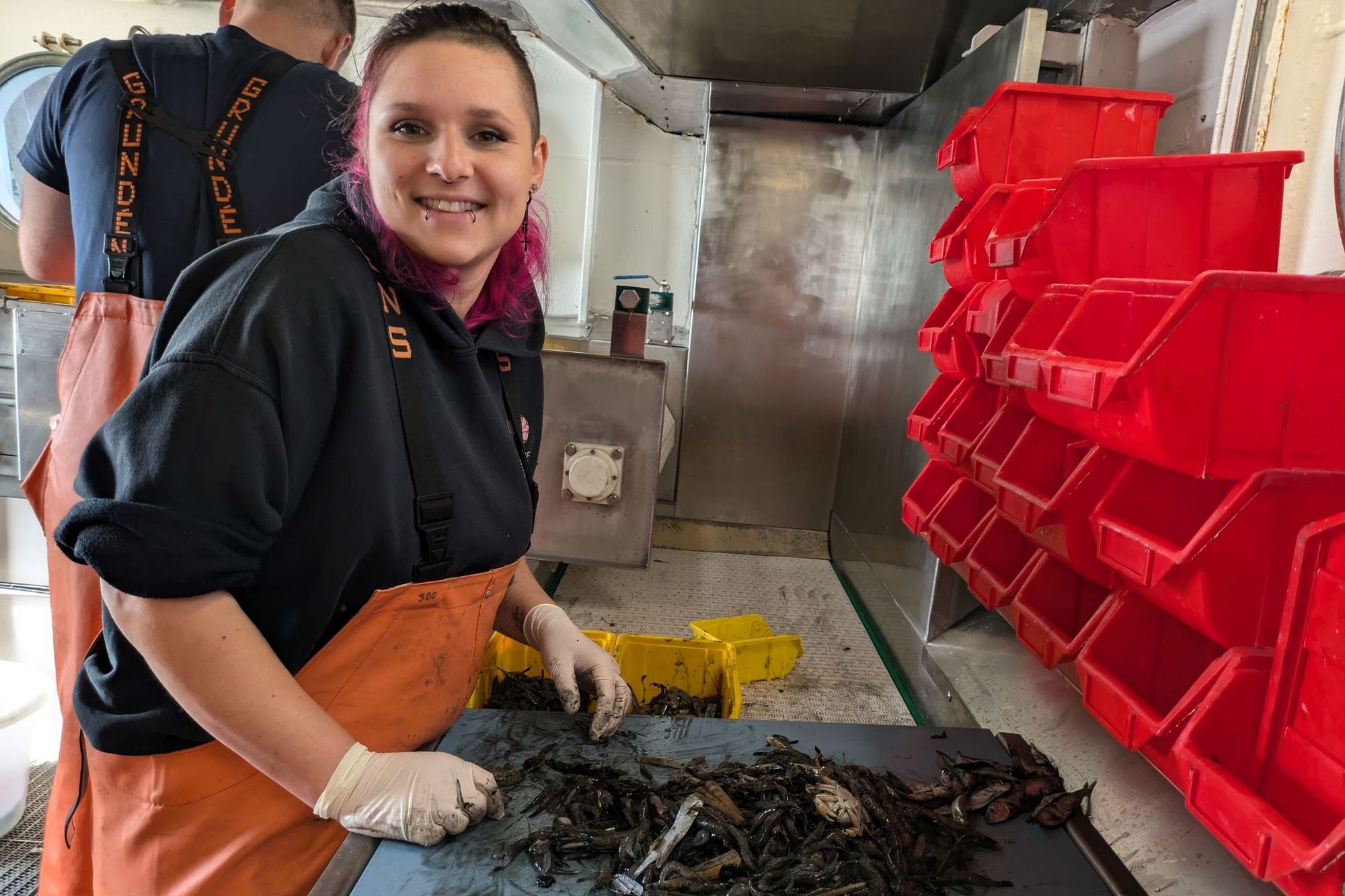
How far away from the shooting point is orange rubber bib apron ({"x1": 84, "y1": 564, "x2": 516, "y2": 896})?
1.00 meters

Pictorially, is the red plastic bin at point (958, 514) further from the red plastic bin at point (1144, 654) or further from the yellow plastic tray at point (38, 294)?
the yellow plastic tray at point (38, 294)

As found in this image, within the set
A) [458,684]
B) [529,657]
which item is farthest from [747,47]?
[458,684]

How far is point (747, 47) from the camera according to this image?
226 cm

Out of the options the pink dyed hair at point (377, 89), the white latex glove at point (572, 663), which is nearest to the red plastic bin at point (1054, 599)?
the white latex glove at point (572, 663)

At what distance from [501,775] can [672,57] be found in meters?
2.15

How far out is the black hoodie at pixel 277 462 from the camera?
0.82m

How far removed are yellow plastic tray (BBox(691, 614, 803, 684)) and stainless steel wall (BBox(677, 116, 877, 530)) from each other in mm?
1220

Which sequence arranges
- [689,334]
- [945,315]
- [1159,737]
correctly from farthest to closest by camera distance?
[689,334] → [945,315] → [1159,737]

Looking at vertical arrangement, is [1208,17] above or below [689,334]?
above

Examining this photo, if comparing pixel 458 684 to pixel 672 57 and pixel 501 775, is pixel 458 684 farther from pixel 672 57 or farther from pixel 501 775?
pixel 672 57

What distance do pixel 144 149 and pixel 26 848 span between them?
1954mm

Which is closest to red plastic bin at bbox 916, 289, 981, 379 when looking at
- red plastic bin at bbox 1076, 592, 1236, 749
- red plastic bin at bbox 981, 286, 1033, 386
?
red plastic bin at bbox 981, 286, 1033, 386

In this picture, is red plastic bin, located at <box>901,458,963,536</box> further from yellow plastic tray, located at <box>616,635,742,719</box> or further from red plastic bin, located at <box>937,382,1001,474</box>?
yellow plastic tray, located at <box>616,635,742,719</box>

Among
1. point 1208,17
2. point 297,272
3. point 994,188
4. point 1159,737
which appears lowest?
point 1159,737
